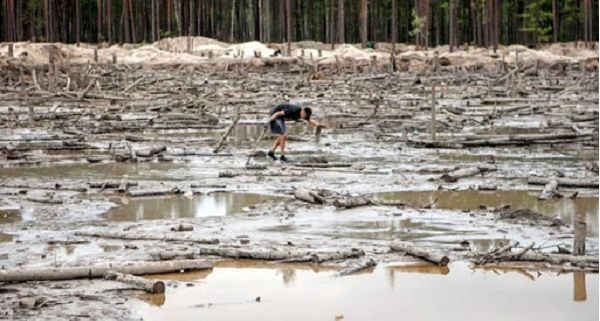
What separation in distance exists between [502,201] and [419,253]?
4.13 meters

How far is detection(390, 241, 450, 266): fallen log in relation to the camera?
32.7 feet

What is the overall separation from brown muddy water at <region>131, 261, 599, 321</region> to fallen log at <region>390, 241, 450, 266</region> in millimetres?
78

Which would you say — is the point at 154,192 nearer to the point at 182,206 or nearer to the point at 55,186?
the point at 182,206

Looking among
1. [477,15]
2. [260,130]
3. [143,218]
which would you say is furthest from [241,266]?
[477,15]

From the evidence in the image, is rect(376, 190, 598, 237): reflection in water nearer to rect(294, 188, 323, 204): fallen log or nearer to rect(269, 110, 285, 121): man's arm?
rect(294, 188, 323, 204): fallen log

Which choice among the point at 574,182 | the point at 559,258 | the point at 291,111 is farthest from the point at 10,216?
the point at 574,182

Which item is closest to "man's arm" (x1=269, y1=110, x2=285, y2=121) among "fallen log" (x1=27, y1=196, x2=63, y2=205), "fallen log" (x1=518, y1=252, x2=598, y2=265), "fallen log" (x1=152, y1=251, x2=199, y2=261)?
"fallen log" (x1=27, y1=196, x2=63, y2=205)

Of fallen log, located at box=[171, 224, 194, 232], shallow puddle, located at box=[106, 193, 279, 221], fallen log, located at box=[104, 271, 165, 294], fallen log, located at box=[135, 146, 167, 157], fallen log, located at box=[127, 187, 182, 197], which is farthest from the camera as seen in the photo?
fallen log, located at box=[135, 146, 167, 157]

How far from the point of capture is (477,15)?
249 feet

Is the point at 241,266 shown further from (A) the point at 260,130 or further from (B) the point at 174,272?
(A) the point at 260,130

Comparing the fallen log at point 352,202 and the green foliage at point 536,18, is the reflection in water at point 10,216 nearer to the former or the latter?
the fallen log at point 352,202

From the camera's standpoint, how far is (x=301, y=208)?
13.2 meters

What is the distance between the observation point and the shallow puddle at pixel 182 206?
12.9 meters

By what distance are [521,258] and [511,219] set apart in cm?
223
